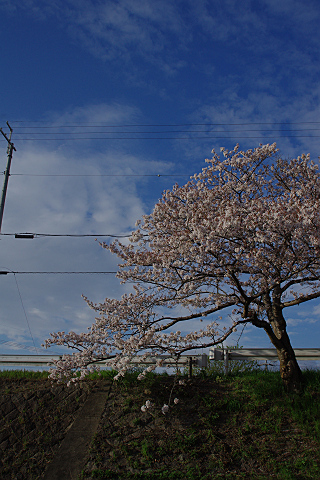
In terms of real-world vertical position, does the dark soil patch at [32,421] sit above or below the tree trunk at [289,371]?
below

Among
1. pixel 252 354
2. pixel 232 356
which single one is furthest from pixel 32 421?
pixel 252 354

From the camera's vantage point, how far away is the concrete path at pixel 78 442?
8.23m

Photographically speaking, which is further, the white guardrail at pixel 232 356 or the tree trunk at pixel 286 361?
the white guardrail at pixel 232 356

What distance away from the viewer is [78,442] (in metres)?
8.95

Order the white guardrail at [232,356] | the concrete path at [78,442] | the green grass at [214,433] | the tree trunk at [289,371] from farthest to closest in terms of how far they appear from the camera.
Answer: the white guardrail at [232,356]
the tree trunk at [289,371]
the concrete path at [78,442]
the green grass at [214,433]

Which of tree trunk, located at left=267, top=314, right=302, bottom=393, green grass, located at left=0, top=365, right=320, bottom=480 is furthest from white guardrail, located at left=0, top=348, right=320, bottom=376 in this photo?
tree trunk, located at left=267, top=314, right=302, bottom=393

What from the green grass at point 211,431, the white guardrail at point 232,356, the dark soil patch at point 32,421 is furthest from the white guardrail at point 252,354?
the dark soil patch at point 32,421

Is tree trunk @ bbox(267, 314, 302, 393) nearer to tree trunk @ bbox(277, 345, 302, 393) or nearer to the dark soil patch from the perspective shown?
tree trunk @ bbox(277, 345, 302, 393)

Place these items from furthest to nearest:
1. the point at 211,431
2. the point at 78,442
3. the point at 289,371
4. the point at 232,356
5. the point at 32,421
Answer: the point at 232,356 < the point at 289,371 < the point at 32,421 < the point at 78,442 < the point at 211,431

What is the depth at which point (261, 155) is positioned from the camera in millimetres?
11352

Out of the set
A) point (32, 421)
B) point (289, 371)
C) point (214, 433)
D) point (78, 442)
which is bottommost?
point (78, 442)

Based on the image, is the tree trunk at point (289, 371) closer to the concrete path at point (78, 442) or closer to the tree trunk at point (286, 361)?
the tree trunk at point (286, 361)

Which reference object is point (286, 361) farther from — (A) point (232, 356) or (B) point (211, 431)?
(B) point (211, 431)

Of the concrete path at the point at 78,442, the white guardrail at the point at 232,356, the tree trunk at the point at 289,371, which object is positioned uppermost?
the white guardrail at the point at 232,356
